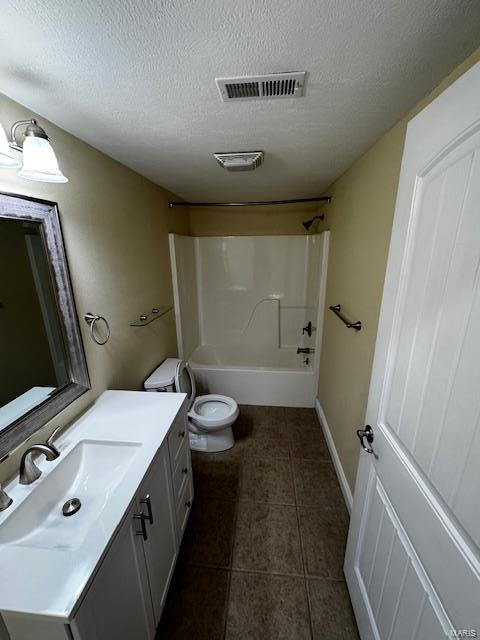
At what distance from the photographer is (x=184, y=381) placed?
2225 mm

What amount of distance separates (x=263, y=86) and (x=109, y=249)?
1.15 metres

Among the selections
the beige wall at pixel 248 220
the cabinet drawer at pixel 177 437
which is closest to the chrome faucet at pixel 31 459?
the cabinet drawer at pixel 177 437

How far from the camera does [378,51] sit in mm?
726

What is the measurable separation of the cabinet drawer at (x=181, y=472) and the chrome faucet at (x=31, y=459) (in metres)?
0.63

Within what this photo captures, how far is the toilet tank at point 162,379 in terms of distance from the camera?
1.90 meters

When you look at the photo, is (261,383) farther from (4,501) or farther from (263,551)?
(4,501)

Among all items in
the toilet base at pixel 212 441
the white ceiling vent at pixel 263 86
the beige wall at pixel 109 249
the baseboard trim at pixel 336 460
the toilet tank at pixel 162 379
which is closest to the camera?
the white ceiling vent at pixel 263 86

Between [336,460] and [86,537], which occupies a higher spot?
[86,537]

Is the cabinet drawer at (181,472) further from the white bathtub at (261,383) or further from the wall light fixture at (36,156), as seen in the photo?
the wall light fixture at (36,156)

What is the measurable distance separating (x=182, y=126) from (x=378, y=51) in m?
0.78

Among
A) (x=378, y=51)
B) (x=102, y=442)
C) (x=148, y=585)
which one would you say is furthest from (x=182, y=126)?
(x=148, y=585)

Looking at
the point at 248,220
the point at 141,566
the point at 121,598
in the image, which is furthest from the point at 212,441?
the point at 248,220

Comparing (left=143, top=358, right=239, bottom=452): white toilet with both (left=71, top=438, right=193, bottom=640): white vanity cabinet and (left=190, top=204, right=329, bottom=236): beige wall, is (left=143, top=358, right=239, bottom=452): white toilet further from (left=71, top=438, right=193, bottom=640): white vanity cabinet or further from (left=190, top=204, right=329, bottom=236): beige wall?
(left=190, top=204, right=329, bottom=236): beige wall

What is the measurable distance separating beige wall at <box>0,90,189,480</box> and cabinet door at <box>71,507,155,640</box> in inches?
20.2
